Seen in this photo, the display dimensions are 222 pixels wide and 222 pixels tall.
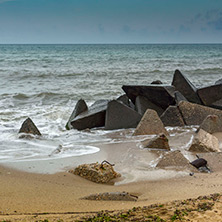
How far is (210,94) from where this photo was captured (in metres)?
7.89

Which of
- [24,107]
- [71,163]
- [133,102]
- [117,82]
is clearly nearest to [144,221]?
[71,163]

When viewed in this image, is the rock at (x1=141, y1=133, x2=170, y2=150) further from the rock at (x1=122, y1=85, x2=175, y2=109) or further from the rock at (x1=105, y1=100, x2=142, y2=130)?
the rock at (x1=122, y1=85, x2=175, y2=109)

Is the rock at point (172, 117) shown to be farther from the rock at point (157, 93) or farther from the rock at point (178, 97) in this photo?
the rock at point (157, 93)

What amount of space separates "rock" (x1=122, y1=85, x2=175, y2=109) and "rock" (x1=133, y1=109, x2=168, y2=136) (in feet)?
4.26

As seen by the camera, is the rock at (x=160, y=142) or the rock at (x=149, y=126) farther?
the rock at (x=149, y=126)

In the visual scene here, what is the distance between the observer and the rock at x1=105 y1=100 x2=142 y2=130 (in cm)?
692

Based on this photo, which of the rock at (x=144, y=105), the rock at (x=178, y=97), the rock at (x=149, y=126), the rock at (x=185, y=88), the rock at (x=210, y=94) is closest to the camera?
the rock at (x=149, y=126)

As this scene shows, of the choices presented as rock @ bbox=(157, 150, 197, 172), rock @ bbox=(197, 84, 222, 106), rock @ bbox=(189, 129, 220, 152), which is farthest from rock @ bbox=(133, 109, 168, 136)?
rock @ bbox=(197, 84, 222, 106)

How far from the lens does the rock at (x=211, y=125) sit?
634 centimetres

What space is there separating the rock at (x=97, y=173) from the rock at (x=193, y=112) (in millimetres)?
3381

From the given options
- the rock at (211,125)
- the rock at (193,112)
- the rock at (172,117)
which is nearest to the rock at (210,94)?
the rock at (193,112)

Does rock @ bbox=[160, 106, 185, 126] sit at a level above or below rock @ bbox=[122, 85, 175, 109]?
below

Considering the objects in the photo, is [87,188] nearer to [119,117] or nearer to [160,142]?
[160,142]

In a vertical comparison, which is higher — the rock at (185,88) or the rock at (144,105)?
the rock at (185,88)
